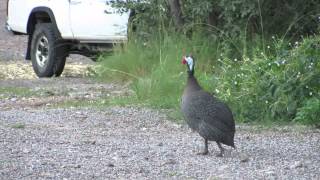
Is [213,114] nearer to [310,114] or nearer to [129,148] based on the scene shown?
[129,148]

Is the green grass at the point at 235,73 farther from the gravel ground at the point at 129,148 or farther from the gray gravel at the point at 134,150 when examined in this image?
the gray gravel at the point at 134,150

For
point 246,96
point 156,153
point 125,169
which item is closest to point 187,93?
point 156,153

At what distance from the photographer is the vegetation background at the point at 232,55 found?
1006 centimetres

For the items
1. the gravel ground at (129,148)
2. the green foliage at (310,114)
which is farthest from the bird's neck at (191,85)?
the green foliage at (310,114)

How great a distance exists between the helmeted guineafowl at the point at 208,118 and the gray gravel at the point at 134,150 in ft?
0.64

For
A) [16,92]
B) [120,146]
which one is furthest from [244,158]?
[16,92]

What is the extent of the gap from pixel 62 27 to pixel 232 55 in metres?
3.56

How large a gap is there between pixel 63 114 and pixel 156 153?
299 centimetres

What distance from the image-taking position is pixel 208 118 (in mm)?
7855

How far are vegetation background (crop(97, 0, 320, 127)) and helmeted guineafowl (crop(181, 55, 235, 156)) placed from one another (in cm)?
192

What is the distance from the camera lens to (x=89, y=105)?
11.5 meters

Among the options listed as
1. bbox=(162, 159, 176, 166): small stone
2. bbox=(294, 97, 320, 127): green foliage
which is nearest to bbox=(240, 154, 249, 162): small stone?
bbox=(162, 159, 176, 166): small stone

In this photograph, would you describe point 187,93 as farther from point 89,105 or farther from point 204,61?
point 204,61

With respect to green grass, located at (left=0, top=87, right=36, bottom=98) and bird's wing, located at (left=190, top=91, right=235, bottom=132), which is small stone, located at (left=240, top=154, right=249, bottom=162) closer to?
bird's wing, located at (left=190, top=91, right=235, bottom=132)
